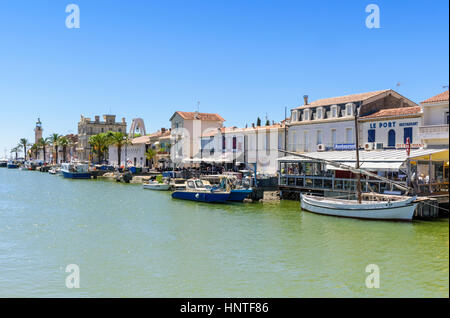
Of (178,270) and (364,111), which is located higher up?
(364,111)

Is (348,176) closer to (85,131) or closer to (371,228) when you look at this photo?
(371,228)

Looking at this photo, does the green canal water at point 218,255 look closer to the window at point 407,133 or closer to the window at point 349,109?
the window at point 407,133

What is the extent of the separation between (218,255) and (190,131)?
6238 cm

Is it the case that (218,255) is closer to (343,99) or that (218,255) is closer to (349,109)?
(349,109)

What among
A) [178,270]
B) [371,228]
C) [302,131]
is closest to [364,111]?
[302,131]

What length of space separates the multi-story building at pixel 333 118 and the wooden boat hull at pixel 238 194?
39.5 ft

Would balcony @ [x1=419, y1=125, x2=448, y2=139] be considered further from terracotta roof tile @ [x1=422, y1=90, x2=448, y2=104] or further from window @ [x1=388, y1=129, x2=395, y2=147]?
window @ [x1=388, y1=129, x2=395, y2=147]

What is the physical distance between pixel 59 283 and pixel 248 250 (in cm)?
936

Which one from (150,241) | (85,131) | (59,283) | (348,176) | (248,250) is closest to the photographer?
(59,283)

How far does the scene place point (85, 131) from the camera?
452 ft

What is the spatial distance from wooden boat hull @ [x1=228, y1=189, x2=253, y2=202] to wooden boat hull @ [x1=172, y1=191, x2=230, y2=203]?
0.94 metres

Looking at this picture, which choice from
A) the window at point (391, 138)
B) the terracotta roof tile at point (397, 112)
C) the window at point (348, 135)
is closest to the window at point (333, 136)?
the window at point (348, 135)

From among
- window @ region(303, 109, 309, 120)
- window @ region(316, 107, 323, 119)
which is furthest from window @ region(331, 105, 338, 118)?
window @ region(303, 109, 309, 120)

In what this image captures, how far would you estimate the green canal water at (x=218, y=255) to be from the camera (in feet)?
50.6
